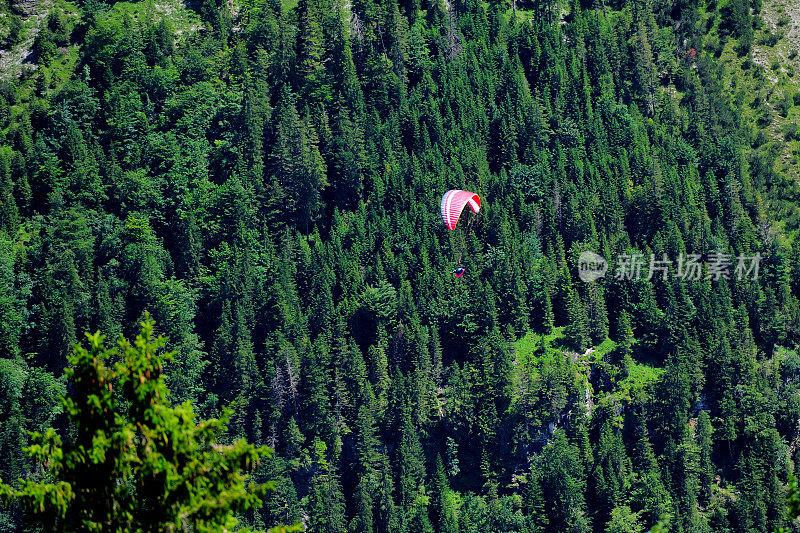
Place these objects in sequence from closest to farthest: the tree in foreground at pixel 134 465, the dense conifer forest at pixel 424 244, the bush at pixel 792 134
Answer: the tree in foreground at pixel 134 465 → the dense conifer forest at pixel 424 244 → the bush at pixel 792 134

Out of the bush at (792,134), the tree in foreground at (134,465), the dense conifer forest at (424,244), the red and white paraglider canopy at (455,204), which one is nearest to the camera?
the tree in foreground at (134,465)

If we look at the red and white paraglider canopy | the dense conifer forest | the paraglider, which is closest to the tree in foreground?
the dense conifer forest

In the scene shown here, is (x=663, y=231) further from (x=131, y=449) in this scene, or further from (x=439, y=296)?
(x=131, y=449)

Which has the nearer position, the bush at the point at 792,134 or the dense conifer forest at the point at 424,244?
the dense conifer forest at the point at 424,244

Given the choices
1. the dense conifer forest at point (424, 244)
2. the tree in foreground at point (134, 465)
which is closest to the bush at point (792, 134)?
the dense conifer forest at point (424, 244)

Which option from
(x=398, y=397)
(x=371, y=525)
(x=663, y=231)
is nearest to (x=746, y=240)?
(x=663, y=231)

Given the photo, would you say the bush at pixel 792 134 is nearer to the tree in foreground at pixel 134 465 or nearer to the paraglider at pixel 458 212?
the paraglider at pixel 458 212

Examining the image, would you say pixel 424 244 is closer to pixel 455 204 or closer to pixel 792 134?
pixel 455 204

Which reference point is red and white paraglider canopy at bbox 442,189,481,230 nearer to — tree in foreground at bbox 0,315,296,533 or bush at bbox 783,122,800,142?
bush at bbox 783,122,800,142
